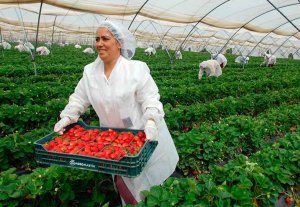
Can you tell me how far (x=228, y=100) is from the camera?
6.83m

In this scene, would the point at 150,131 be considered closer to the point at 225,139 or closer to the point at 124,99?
the point at 124,99

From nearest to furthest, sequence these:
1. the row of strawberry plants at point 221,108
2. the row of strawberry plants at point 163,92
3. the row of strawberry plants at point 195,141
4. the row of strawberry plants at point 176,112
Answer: the row of strawberry plants at point 195,141 → the row of strawberry plants at point 176,112 → the row of strawberry plants at point 221,108 → the row of strawberry plants at point 163,92

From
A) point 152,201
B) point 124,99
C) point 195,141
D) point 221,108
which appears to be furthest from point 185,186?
point 221,108

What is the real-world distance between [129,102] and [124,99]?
65 mm

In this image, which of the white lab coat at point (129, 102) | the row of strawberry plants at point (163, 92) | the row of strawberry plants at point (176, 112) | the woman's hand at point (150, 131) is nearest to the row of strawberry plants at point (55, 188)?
the white lab coat at point (129, 102)

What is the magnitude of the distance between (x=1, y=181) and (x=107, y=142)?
105 centimetres

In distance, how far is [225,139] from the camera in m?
4.61

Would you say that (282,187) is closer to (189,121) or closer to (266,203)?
(266,203)

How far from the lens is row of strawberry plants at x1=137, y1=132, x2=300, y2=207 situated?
2369 millimetres

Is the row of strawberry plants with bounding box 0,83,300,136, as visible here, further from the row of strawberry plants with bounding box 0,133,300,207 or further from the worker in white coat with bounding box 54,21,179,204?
the worker in white coat with bounding box 54,21,179,204

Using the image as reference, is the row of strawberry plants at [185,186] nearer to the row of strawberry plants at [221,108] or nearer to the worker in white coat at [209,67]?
the row of strawberry plants at [221,108]

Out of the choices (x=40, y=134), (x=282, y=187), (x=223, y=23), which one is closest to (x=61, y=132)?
(x=40, y=134)

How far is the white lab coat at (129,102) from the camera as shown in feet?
8.43

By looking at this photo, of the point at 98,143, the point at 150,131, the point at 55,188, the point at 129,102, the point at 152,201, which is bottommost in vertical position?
the point at 55,188
